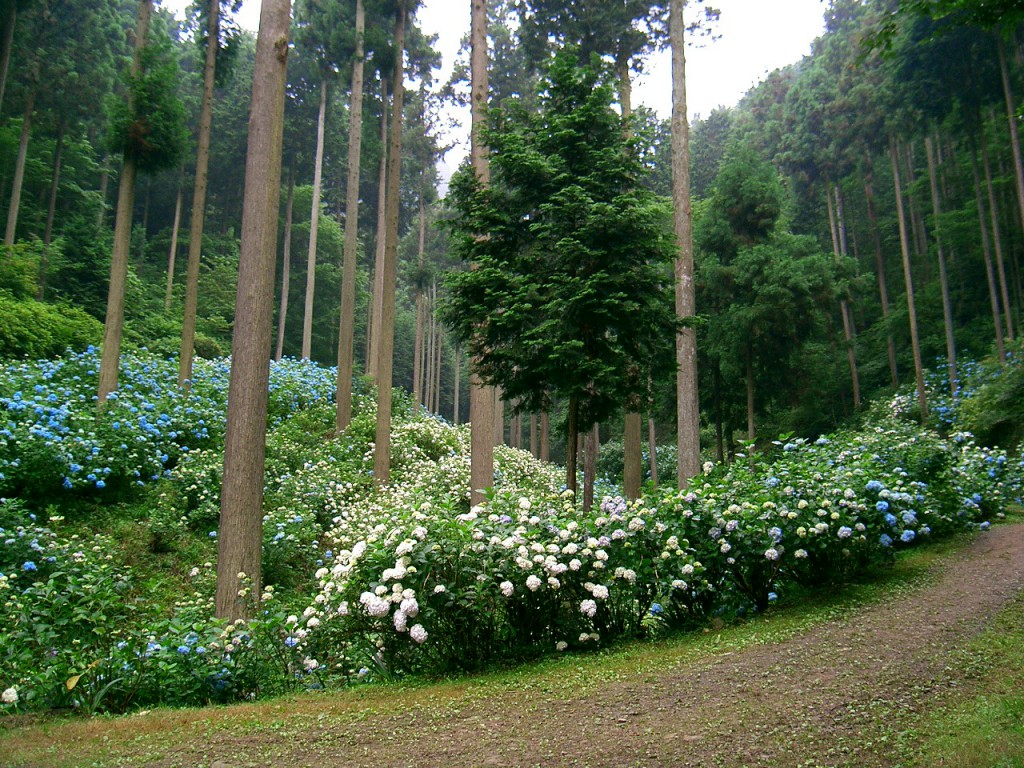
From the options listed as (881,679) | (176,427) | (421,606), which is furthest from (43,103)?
(881,679)

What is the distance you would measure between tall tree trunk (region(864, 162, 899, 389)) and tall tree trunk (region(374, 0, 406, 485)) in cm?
1833

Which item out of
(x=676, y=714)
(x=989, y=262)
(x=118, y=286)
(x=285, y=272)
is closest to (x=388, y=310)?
(x=118, y=286)

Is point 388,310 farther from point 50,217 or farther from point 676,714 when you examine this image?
point 50,217

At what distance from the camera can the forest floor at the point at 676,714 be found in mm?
3291

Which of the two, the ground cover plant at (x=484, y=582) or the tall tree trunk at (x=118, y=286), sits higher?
the tall tree trunk at (x=118, y=286)

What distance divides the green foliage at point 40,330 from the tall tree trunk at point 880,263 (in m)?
24.1

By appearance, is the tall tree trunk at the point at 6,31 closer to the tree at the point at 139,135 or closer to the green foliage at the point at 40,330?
the green foliage at the point at 40,330

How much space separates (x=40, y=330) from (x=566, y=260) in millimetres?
11923

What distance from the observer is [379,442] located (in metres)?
12.9

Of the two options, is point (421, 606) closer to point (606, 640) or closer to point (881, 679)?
point (606, 640)

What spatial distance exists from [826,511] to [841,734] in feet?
7.95

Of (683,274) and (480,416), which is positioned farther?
(683,274)

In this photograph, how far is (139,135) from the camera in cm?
1177

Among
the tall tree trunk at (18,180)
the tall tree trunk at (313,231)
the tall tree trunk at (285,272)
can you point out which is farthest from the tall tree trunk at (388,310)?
the tall tree trunk at (285,272)
